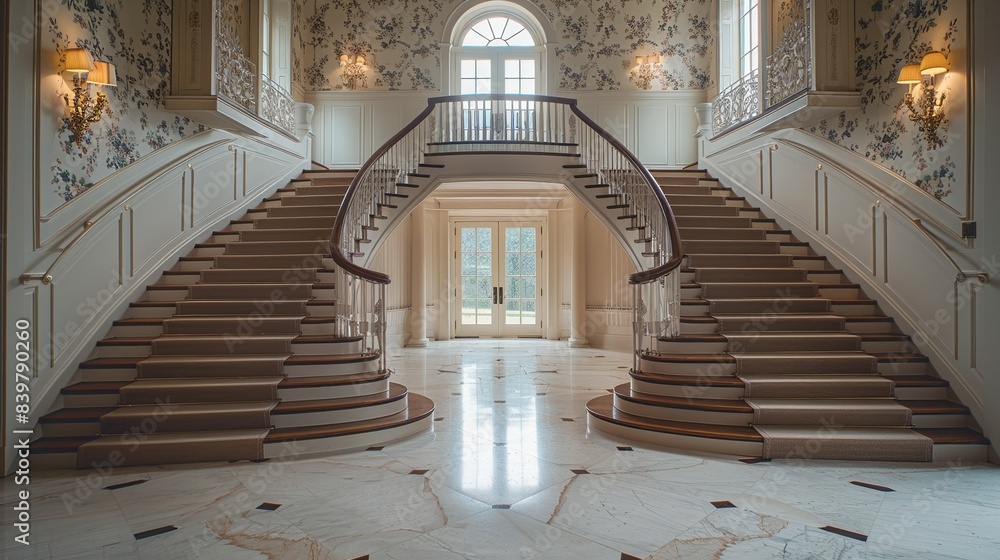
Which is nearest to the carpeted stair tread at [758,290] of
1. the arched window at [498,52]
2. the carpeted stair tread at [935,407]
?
the carpeted stair tread at [935,407]

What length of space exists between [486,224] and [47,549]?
937cm

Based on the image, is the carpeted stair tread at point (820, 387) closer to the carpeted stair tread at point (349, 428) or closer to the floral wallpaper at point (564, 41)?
the carpeted stair tread at point (349, 428)

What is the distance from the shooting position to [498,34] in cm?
1048

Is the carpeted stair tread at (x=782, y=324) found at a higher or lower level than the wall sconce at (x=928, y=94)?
lower

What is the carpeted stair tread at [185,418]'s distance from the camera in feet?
13.6

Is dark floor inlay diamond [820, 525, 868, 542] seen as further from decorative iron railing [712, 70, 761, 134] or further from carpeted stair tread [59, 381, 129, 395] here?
decorative iron railing [712, 70, 761, 134]

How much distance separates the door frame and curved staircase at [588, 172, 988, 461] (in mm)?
5428

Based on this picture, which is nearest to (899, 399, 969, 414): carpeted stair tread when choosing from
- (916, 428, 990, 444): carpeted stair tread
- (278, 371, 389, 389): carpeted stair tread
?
(916, 428, 990, 444): carpeted stair tread

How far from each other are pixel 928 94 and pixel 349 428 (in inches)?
190

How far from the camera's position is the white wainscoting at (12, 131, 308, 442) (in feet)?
14.0

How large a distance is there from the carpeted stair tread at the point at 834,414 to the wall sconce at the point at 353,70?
8.04 m

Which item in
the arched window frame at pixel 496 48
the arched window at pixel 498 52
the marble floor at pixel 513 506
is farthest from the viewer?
the arched window at pixel 498 52

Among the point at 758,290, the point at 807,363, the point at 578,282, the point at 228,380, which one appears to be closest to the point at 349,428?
the point at 228,380

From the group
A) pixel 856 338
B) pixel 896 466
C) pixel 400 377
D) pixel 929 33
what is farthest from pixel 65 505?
pixel 929 33
